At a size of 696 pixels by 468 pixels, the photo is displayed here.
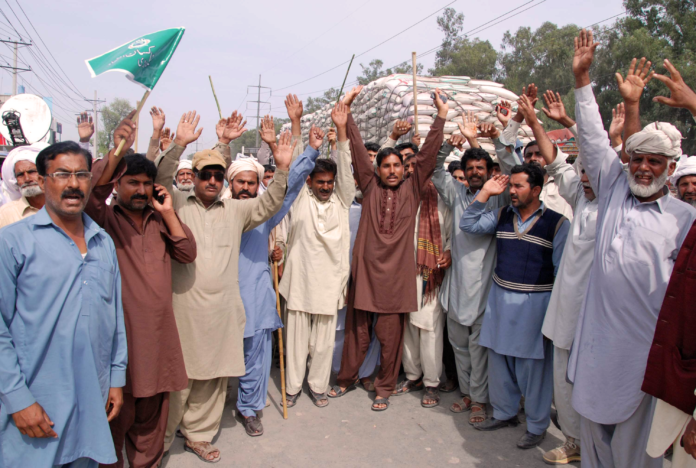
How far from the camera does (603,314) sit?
257 cm

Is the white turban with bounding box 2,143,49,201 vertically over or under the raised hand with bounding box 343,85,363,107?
under

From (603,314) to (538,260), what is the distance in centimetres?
97

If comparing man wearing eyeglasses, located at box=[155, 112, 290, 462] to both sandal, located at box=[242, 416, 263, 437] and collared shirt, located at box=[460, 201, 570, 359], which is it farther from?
collared shirt, located at box=[460, 201, 570, 359]

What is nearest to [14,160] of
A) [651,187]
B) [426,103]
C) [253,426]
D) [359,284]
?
[253,426]

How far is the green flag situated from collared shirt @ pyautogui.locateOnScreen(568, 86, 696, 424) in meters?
2.40

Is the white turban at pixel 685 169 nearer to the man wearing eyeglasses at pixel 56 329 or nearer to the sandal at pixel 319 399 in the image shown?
the sandal at pixel 319 399

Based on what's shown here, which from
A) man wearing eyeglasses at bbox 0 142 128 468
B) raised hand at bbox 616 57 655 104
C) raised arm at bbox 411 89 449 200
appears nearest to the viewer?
man wearing eyeglasses at bbox 0 142 128 468

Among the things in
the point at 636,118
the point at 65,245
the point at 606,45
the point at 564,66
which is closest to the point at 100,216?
the point at 65,245

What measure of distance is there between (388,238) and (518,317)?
117 cm

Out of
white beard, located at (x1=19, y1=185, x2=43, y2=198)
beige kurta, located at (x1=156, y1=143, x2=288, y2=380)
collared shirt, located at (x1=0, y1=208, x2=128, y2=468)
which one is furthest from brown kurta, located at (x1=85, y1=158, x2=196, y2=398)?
white beard, located at (x1=19, y1=185, x2=43, y2=198)

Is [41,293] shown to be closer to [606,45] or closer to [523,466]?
[523,466]

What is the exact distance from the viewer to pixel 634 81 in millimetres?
2613

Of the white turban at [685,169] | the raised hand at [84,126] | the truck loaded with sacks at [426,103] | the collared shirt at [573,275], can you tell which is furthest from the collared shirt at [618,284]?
the truck loaded with sacks at [426,103]

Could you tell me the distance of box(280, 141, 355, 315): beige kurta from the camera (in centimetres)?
404
